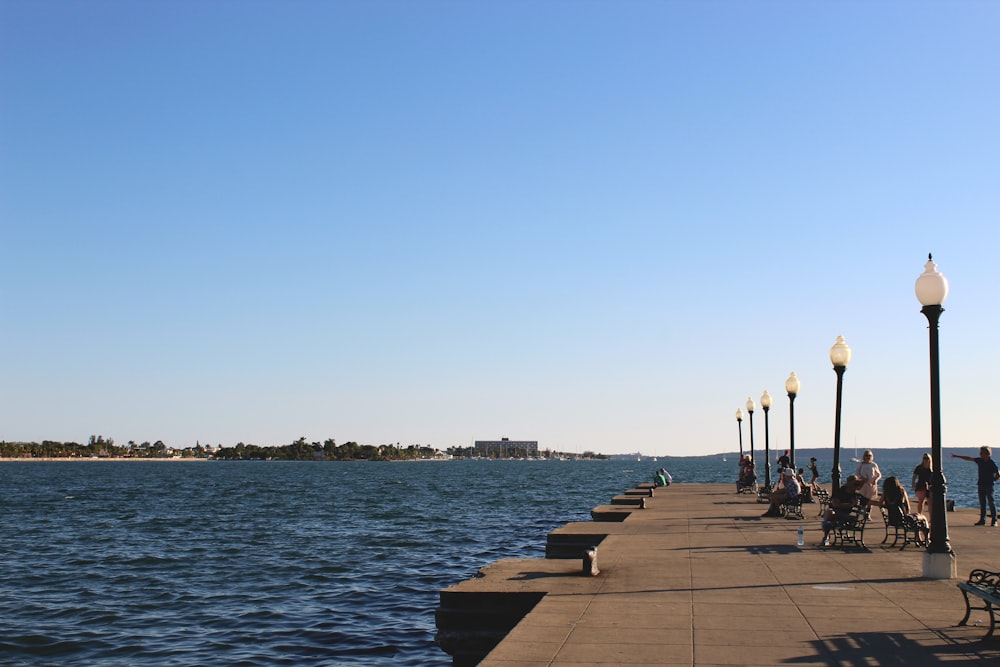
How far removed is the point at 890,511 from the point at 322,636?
11192 mm

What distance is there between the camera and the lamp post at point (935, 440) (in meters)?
13.6

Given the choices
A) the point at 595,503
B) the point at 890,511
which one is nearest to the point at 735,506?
the point at 890,511

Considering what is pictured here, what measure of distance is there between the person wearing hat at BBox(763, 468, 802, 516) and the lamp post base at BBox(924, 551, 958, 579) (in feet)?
35.1

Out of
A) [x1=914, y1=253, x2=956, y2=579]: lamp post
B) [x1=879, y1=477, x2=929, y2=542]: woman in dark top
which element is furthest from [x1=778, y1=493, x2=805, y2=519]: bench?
[x1=914, y1=253, x2=956, y2=579]: lamp post

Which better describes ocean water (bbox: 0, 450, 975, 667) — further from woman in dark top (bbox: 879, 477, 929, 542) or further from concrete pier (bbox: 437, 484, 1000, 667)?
woman in dark top (bbox: 879, 477, 929, 542)

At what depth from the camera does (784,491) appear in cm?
2475

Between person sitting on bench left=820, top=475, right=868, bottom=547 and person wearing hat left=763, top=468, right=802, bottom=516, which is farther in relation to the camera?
person wearing hat left=763, top=468, right=802, bottom=516

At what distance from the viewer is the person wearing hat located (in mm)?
24391

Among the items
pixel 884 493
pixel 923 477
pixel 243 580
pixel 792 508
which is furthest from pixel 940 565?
pixel 243 580

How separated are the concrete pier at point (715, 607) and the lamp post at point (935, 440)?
0.94 ft

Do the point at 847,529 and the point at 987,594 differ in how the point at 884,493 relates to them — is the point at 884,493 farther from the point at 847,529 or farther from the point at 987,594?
the point at 987,594

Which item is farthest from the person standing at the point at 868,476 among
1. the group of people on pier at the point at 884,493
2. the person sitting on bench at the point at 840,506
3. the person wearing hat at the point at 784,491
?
the person wearing hat at the point at 784,491

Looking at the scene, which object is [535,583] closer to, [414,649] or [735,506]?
[414,649]

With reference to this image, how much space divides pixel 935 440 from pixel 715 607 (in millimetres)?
4451
